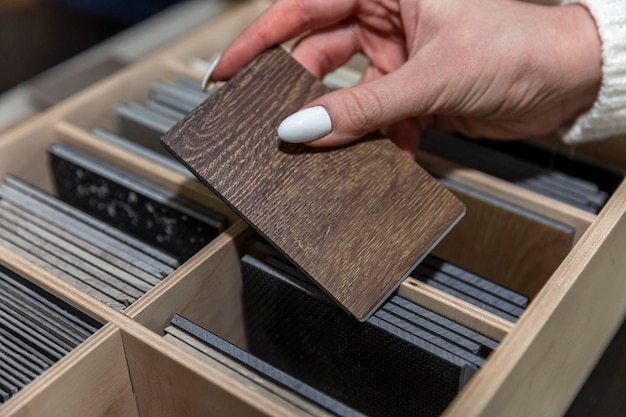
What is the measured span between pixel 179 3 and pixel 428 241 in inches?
60.8

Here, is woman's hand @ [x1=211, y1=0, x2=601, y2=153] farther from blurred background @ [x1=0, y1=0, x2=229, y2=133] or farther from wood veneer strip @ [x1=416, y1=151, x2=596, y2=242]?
blurred background @ [x1=0, y1=0, x2=229, y2=133]

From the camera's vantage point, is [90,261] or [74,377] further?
[90,261]

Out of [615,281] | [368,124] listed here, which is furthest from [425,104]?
[615,281]

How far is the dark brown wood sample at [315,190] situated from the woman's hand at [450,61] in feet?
0.12

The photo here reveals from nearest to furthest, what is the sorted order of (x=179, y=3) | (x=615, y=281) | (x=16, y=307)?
(x=16, y=307) → (x=615, y=281) → (x=179, y=3)

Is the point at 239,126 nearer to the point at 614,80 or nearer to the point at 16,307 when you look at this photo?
the point at 16,307

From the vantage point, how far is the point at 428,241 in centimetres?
79

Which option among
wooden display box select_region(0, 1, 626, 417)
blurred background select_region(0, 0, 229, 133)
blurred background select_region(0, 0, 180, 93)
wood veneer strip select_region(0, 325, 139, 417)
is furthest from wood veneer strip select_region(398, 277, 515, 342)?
blurred background select_region(0, 0, 180, 93)

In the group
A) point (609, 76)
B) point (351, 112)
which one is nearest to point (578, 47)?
point (609, 76)

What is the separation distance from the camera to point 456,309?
2.46 ft

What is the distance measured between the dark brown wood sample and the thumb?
27 millimetres

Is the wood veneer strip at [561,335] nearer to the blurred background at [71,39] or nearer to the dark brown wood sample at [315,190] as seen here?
the dark brown wood sample at [315,190]

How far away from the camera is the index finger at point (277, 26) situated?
35.4 inches

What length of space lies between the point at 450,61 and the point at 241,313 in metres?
0.43
